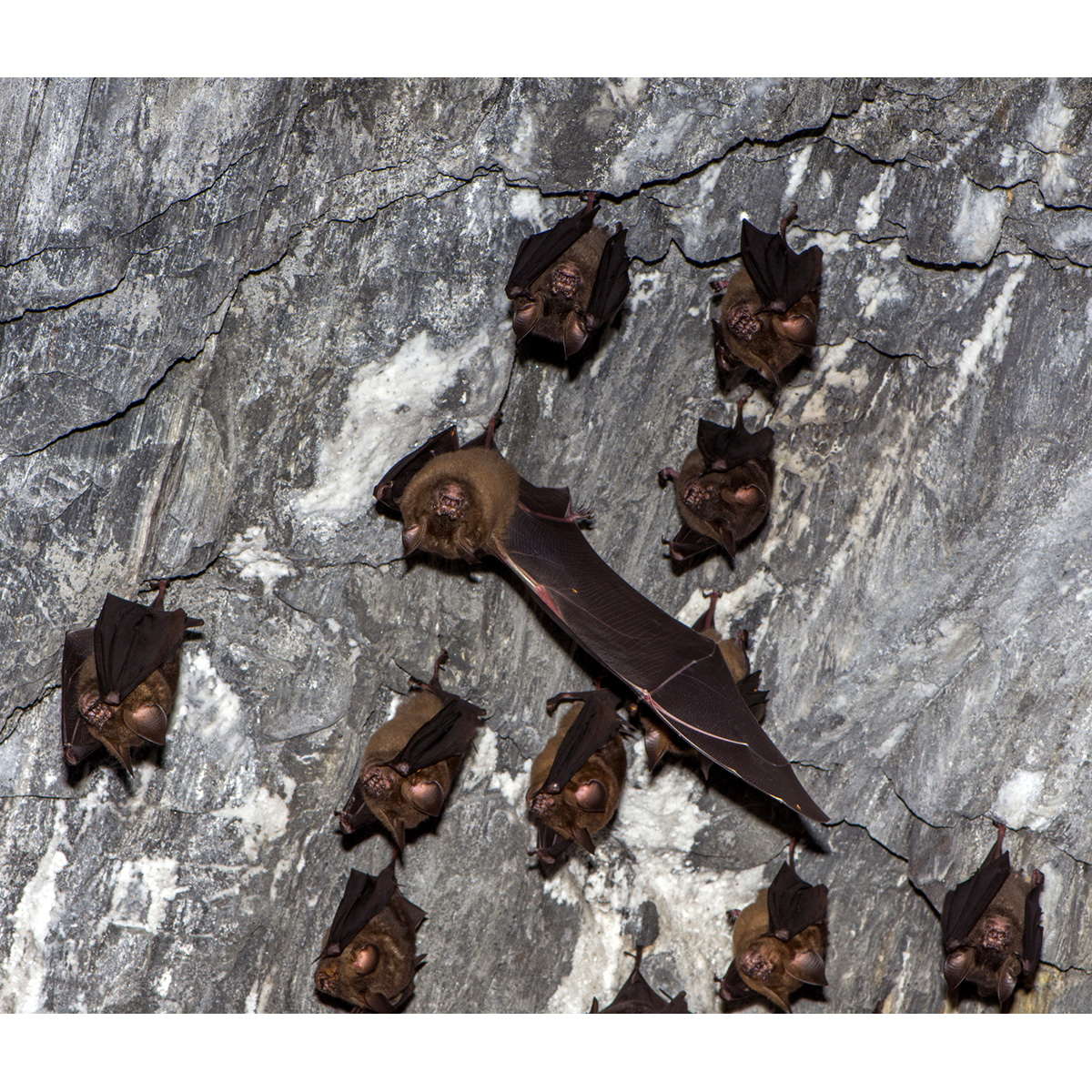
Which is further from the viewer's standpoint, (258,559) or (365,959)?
(258,559)

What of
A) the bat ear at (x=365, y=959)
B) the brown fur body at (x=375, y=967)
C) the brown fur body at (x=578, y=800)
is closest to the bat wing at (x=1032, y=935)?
the brown fur body at (x=578, y=800)

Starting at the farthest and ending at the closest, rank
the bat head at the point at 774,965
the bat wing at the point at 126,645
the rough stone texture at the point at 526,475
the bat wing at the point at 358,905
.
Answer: the bat head at the point at 774,965 < the bat wing at the point at 358,905 < the rough stone texture at the point at 526,475 < the bat wing at the point at 126,645

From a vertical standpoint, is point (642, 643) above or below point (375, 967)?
above

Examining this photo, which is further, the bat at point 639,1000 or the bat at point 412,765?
the bat at point 639,1000

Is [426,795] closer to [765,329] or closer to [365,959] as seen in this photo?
[365,959]

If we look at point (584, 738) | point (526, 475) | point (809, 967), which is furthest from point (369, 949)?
point (526, 475)

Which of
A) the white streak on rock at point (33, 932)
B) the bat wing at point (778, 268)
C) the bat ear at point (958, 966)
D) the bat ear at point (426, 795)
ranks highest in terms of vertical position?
the bat wing at point (778, 268)

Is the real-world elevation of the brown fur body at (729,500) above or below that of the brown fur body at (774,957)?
above

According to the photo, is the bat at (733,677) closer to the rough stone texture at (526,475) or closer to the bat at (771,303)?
the rough stone texture at (526,475)
